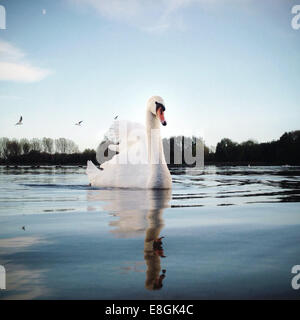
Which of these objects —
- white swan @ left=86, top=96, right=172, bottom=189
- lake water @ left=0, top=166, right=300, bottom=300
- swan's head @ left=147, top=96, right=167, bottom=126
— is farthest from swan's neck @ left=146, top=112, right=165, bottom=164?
Result: lake water @ left=0, top=166, right=300, bottom=300

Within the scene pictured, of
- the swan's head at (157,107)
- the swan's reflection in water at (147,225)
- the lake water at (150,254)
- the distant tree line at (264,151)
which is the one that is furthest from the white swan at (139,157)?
the distant tree line at (264,151)

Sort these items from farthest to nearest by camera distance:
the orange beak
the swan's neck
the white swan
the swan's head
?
the swan's head < the orange beak < the swan's neck < the white swan

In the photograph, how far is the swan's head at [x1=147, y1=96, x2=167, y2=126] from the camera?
16.5 meters

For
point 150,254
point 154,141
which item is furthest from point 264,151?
point 150,254

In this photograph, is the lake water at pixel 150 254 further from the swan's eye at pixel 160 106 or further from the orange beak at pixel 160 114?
the swan's eye at pixel 160 106

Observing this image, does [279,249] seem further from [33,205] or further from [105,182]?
[105,182]

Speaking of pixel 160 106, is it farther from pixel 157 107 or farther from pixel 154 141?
pixel 154 141

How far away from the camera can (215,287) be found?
387 cm

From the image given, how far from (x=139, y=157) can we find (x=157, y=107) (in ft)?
6.74

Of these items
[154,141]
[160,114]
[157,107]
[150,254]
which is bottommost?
[150,254]

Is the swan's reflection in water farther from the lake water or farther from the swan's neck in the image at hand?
the swan's neck

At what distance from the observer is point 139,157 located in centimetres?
1644

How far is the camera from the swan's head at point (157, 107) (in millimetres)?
16450
